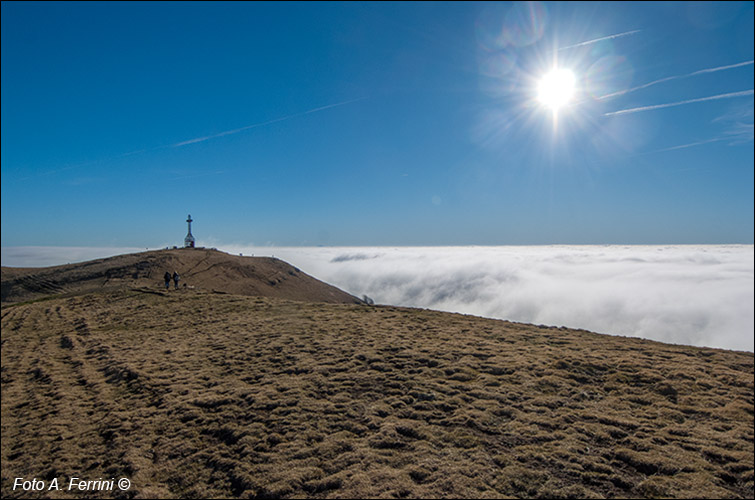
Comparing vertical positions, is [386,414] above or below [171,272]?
below

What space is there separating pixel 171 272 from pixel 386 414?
122 ft

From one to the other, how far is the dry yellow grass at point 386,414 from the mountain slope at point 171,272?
20.1 metres

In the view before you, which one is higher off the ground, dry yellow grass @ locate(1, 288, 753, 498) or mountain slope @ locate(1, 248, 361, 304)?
mountain slope @ locate(1, 248, 361, 304)

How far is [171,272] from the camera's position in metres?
37.6

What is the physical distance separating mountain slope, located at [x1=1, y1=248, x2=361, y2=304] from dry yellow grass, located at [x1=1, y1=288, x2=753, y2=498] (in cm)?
2007

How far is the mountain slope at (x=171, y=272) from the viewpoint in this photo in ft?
115

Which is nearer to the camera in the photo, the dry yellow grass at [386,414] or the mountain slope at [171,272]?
the dry yellow grass at [386,414]

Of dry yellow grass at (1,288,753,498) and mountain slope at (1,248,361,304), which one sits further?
mountain slope at (1,248,361,304)

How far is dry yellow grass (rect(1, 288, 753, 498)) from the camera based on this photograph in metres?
6.16

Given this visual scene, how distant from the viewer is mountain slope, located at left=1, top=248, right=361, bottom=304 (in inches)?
1383

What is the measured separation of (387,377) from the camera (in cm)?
1062

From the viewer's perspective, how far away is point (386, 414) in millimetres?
8445

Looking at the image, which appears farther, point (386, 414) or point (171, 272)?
point (171, 272)

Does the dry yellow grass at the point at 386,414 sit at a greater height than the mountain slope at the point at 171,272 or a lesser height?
lesser
